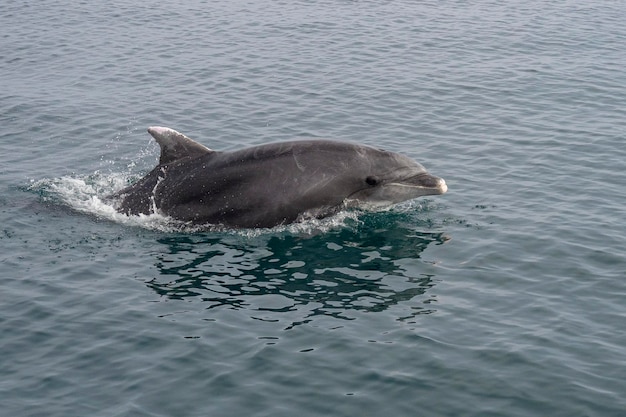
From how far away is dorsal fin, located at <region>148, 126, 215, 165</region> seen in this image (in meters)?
22.5

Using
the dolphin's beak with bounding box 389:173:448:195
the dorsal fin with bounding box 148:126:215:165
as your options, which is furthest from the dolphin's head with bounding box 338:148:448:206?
the dorsal fin with bounding box 148:126:215:165

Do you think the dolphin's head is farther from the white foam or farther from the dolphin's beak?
the white foam

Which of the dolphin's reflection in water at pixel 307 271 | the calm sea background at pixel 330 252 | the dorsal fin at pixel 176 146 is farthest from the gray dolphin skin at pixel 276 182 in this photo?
the dolphin's reflection in water at pixel 307 271

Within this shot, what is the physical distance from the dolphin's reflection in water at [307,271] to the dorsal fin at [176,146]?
6.40 feet

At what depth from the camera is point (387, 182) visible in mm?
22562

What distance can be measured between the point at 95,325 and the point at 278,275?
13.3ft

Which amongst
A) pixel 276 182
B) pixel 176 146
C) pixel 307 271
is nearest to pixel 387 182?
pixel 276 182

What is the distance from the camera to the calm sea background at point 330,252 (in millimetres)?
16000

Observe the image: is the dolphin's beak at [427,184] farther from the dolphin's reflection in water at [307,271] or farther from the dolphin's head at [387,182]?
the dolphin's reflection in water at [307,271]

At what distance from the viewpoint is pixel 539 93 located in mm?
34688

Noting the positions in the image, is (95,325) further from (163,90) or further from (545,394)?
(163,90)

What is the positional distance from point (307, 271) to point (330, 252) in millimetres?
1136

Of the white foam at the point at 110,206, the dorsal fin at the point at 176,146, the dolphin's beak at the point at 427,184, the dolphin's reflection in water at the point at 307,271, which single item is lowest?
the dolphin's reflection in water at the point at 307,271

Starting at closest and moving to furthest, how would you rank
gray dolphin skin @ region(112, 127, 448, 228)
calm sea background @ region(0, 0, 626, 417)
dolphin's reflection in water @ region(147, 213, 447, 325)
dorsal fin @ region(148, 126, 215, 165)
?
calm sea background @ region(0, 0, 626, 417), dolphin's reflection in water @ region(147, 213, 447, 325), gray dolphin skin @ region(112, 127, 448, 228), dorsal fin @ region(148, 126, 215, 165)
